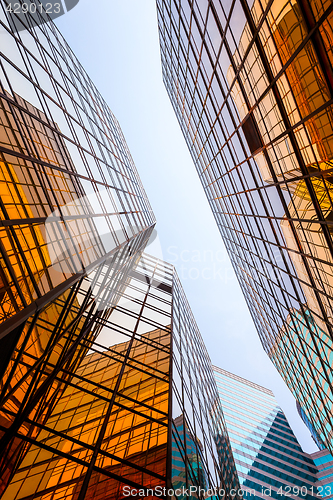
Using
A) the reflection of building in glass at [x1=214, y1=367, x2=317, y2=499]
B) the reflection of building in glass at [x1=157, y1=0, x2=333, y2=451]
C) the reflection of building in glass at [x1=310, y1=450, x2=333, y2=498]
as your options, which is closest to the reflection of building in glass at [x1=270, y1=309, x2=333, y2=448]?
the reflection of building in glass at [x1=157, y1=0, x2=333, y2=451]

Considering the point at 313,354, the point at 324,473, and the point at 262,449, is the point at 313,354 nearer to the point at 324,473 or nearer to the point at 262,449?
the point at 262,449

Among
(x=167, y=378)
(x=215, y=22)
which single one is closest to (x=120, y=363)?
(x=167, y=378)

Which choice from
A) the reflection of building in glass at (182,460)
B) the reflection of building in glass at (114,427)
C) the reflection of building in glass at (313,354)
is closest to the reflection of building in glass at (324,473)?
the reflection of building in glass at (313,354)

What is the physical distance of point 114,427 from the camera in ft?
31.0

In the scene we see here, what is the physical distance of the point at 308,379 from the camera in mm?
24047

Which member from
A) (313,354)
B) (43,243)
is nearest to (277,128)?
(43,243)

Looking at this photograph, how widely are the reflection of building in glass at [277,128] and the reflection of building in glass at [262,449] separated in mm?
40183

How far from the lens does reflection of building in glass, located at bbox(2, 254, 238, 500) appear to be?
7.70 meters

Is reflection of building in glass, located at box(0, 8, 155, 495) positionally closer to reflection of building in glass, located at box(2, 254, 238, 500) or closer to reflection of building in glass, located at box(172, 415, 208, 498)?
reflection of building in glass, located at box(2, 254, 238, 500)

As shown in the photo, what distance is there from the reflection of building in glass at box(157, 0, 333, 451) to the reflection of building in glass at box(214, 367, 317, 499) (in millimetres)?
40183

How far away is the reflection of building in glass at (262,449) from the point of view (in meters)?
55.6

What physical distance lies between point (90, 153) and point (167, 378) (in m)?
15.0

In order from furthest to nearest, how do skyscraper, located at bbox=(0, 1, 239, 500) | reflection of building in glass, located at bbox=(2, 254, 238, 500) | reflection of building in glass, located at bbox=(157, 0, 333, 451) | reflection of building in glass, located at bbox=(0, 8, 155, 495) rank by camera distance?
reflection of building in glass, located at bbox=(157, 0, 333, 451)
reflection of building in glass, located at bbox=(0, 8, 155, 495)
skyscraper, located at bbox=(0, 1, 239, 500)
reflection of building in glass, located at bbox=(2, 254, 238, 500)

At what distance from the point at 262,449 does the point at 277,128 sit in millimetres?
68205
